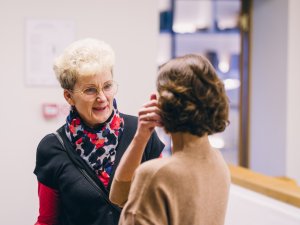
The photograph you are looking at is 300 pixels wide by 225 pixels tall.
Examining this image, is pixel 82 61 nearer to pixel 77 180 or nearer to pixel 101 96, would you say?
pixel 101 96

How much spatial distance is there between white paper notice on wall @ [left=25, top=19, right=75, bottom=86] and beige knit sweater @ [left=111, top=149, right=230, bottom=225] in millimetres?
1701

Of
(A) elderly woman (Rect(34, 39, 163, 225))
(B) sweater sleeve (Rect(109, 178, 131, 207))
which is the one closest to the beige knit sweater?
(B) sweater sleeve (Rect(109, 178, 131, 207))

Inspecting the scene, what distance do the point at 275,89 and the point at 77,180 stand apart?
8.64ft

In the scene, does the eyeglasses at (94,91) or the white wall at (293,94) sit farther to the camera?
the white wall at (293,94)

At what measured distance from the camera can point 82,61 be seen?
53.7 inches

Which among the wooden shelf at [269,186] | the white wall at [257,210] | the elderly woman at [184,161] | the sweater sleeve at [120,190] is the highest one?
the elderly woman at [184,161]

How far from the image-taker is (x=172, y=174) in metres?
0.91

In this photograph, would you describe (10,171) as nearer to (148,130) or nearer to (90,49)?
(90,49)

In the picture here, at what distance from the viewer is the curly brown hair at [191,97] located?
0.93m

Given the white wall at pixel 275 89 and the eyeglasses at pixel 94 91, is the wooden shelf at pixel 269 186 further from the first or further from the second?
the white wall at pixel 275 89

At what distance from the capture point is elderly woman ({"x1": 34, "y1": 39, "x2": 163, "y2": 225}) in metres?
1.38

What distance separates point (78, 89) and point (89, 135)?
6.7 inches

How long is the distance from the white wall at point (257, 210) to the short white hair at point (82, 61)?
3.46 feet

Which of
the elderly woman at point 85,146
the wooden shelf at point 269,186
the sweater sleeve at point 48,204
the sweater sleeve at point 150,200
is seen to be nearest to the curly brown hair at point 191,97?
the sweater sleeve at point 150,200
